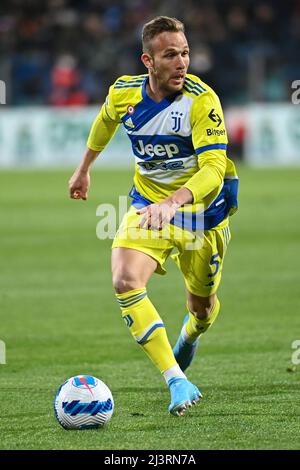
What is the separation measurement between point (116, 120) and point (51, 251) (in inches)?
287

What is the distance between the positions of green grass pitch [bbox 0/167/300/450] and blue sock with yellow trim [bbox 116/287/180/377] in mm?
287

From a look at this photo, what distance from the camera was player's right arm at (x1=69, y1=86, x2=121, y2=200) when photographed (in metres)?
6.90

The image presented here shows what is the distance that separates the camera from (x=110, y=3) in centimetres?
2875

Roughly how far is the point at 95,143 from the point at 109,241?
28.4 feet

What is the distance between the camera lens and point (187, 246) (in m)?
6.80

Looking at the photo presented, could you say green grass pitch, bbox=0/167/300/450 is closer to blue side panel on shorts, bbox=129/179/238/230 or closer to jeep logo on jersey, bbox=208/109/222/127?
blue side panel on shorts, bbox=129/179/238/230

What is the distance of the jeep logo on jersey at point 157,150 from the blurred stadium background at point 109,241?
1491 mm

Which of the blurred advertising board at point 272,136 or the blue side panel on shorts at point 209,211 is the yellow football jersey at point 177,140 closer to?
the blue side panel on shorts at point 209,211

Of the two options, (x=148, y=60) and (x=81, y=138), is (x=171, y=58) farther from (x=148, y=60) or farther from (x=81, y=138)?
(x=81, y=138)

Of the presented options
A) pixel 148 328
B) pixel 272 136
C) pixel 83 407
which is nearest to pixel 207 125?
pixel 148 328
